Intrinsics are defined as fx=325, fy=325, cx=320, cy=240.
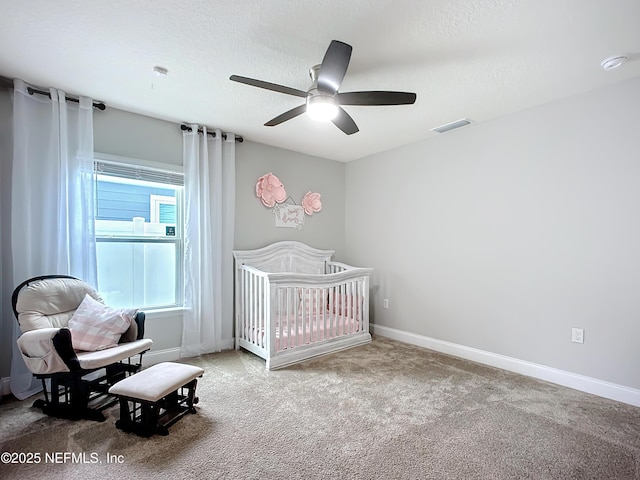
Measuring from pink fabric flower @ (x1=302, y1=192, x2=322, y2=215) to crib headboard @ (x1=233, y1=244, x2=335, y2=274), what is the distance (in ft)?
1.59

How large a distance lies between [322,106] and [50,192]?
91.1 inches

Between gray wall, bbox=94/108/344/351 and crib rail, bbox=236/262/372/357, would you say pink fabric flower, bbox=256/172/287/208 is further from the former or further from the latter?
crib rail, bbox=236/262/372/357

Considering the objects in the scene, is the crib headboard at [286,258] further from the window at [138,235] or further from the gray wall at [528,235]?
the gray wall at [528,235]

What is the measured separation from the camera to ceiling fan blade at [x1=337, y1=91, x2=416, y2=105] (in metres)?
2.01

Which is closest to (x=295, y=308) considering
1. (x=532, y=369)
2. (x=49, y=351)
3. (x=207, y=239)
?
(x=207, y=239)

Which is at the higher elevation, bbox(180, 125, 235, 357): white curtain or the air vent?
the air vent

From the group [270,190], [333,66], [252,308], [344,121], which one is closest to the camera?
[333,66]

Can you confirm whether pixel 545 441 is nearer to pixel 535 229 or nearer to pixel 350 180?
pixel 535 229

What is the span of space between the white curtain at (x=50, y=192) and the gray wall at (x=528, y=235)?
3258 mm

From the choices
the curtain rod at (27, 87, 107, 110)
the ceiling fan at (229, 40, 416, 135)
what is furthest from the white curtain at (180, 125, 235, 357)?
the ceiling fan at (229, 40, 416, 135)

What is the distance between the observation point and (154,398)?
6.26 ft

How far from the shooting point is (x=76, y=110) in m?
2.78

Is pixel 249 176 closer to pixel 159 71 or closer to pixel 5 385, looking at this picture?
pixel 159 71

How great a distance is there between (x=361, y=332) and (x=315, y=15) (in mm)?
3210
